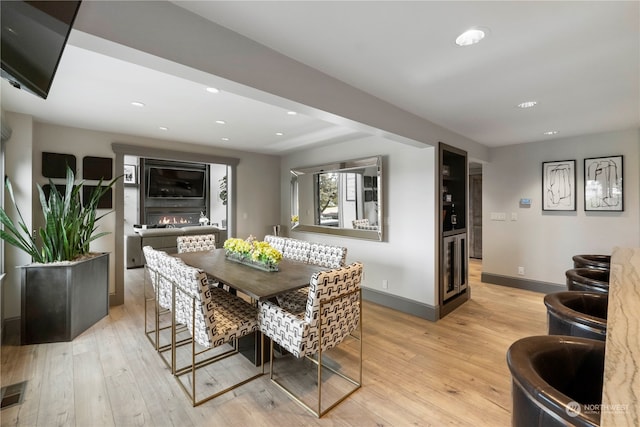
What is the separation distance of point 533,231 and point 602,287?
3148 mm

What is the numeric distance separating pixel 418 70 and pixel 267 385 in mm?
2552

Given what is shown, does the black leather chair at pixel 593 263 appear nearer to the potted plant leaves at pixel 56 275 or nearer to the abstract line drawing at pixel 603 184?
the abstract line drawing at pixel 603 184

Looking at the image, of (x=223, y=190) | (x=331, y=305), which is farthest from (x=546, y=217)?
(x=223, y=190)

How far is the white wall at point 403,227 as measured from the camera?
3.38 meters

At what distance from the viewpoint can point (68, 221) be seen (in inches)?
115

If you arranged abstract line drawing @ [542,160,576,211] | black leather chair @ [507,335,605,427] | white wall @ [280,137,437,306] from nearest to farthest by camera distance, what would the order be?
black leather chair @ [507,335,605,427], white wall @ [280,137,437,306], abstract line drawing @ [542,160,576,211]

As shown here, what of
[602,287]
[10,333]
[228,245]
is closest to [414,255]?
[602,287]

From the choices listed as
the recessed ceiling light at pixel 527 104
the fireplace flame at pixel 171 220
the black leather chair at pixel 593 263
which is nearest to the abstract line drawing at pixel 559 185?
the black leather chair at pixel 593 263

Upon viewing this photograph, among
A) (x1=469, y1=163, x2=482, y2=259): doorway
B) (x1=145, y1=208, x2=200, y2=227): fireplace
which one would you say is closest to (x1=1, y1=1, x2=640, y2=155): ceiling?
(x1=469, y1=163, x2=482, y2=259): doorway

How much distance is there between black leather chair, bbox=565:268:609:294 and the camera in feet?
5.64

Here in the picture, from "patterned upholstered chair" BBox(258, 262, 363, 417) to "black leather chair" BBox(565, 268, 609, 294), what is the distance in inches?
55.9

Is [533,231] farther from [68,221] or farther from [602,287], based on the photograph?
[68,221]

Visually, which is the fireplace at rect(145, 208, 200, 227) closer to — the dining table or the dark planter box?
the dark planter box

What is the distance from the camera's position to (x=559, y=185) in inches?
163
